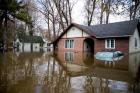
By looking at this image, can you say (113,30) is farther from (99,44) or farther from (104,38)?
(99,44)

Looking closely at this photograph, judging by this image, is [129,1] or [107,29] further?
[107,29]

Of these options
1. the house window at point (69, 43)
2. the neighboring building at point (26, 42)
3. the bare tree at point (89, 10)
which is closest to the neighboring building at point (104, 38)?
the house window at point (69, 43)

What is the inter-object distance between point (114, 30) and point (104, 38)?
181cm

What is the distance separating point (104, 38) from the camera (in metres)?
26.9

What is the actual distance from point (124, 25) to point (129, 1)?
11957 millimetres

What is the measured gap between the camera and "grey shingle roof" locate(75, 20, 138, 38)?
81.5ft

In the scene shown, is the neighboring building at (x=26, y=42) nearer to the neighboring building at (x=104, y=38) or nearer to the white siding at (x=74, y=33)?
the neighboring building at (x=104, y=38)

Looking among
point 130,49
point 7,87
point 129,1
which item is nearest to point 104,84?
point 7,87

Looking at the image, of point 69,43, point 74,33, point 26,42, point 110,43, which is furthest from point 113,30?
point 26,42

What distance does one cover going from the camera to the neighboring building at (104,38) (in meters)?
24.9

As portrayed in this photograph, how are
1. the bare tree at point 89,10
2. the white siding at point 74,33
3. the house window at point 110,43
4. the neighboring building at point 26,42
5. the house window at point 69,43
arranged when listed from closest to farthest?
the house window at point 110,43, the white siding at point 74,33, the house window at point 69,43, the bare tree at point 89,10, the neighboring building at point 26,42

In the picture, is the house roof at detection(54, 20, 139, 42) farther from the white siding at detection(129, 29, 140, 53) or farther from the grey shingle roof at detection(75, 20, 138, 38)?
the white siding at detection(129, 29, 140, 53)

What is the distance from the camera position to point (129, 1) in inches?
609

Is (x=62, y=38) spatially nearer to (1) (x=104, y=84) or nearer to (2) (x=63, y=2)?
(2) (x=63, y=2)
